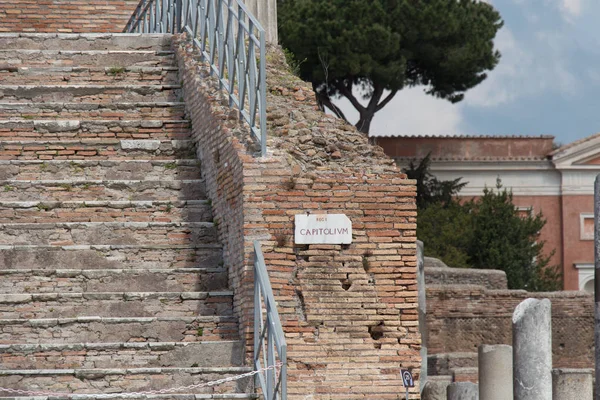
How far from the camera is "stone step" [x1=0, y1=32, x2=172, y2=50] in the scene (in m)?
13.7

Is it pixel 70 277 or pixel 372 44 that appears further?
pixel 372 44

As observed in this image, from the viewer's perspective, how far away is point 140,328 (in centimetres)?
976

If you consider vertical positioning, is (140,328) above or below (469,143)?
below

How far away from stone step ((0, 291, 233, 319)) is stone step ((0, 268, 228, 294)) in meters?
0.17

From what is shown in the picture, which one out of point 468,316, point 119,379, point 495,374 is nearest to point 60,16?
point 468,316

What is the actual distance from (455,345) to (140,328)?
47.3 ft

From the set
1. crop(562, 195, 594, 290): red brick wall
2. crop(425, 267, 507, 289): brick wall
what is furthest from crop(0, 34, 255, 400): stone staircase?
crop(562, 195, 594, 290): red brick wall

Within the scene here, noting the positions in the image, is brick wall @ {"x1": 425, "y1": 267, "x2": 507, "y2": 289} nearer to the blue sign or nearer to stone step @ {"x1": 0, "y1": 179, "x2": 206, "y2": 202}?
stone step @ {"x1": 0, "y1": 179, "x2": 206, "y2": 202}

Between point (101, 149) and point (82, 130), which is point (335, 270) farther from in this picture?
point (82, 130)

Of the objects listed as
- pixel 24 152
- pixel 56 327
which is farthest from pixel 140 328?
pixel 24 152

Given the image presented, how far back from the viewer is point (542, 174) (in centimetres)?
4216

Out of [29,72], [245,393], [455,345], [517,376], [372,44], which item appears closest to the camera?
[517,376]

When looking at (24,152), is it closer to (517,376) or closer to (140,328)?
(140,328)

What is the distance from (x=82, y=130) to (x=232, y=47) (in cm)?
166
